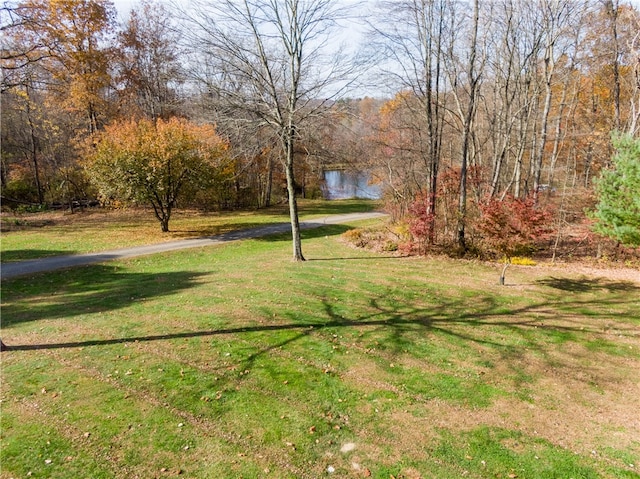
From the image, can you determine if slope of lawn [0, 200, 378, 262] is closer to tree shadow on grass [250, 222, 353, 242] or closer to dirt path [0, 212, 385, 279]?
dirt path [0, 212, 385, 279]

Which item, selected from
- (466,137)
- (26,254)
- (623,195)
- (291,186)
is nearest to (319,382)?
(623,195)

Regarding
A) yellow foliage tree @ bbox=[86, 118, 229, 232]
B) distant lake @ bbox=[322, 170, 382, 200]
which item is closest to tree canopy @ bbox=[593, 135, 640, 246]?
yellow foliage tree @ bbox=[86, 118, 229, 232]

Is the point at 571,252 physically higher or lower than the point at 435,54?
lower

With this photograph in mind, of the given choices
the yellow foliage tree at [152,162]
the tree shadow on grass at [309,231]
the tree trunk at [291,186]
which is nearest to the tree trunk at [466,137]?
the tree trunk at [291,186]

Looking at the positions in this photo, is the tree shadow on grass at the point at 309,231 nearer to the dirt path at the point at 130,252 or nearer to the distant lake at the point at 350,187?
the dirt path at the point at 130,252

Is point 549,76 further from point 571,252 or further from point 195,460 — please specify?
point 195,460

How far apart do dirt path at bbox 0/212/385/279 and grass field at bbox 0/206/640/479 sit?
3.44 metres

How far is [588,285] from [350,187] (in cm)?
4007

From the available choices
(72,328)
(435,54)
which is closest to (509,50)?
(435,54)

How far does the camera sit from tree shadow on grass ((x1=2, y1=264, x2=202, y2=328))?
8.75 m

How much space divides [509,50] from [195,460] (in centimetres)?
1880

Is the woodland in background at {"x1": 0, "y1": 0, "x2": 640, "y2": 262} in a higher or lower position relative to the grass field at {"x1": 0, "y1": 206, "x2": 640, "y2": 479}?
higher

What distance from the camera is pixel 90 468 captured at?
12.7 feet

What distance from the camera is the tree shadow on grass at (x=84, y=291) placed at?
8.75 meters
